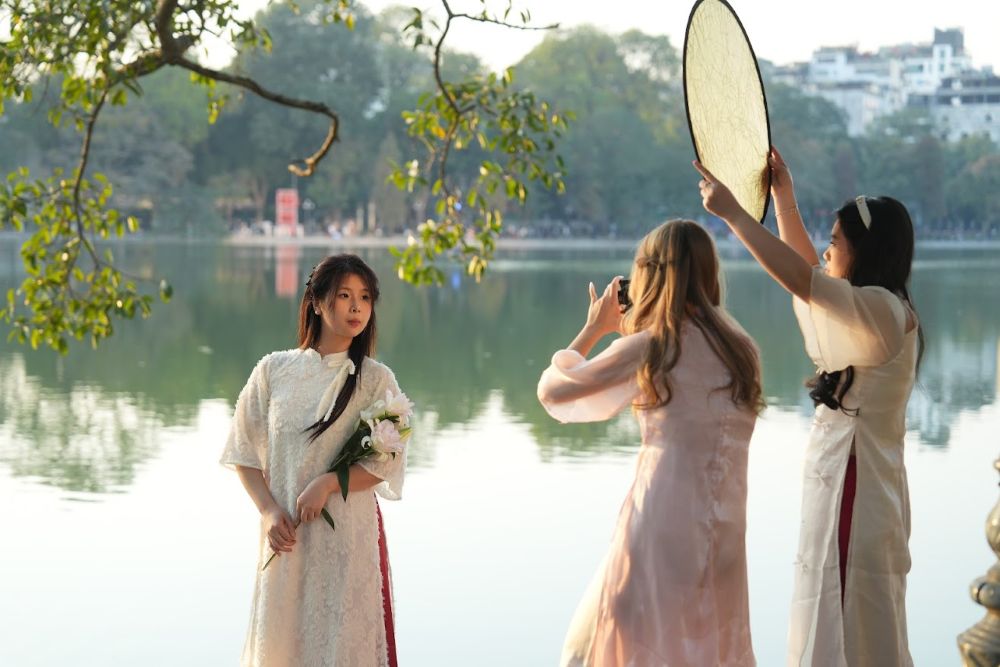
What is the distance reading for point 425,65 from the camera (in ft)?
194

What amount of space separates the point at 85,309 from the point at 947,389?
8697 mm

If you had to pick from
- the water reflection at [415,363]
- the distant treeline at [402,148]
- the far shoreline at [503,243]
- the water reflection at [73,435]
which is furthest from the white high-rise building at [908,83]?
the water reflection at [73,435]

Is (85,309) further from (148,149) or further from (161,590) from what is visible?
(148,149)

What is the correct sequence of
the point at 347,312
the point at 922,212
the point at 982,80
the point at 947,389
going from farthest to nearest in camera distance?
1. the point at 982,80
2. the point at 922,212
3. the point at 947,389
4. the point at 347,312

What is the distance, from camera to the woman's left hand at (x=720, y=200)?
242cm

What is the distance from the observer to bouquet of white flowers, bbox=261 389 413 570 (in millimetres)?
2619

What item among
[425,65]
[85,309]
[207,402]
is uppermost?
[425,65]

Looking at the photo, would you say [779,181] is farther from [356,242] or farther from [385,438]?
[356,242]

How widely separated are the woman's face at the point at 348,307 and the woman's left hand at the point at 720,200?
0.62 meters

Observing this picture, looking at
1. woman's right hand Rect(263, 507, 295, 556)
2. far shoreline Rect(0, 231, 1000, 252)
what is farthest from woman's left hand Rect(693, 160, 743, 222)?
far shoreline Rect(0, 231, 1000, 252)

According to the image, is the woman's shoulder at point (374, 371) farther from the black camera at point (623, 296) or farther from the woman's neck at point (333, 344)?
the black camera at point (623, 296)

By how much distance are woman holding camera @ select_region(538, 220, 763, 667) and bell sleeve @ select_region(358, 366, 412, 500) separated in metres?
0.33

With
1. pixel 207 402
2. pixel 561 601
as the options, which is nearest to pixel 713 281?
pixel 561 601

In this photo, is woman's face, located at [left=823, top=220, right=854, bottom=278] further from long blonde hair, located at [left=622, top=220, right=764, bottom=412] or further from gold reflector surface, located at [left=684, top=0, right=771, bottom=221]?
long blonde hair, located at [left=622, top=220, right=764, bottom=412]
